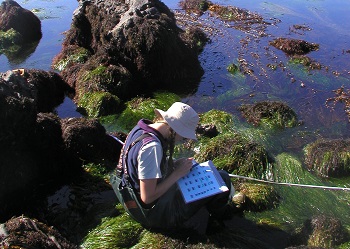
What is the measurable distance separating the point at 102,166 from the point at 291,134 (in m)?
4.01

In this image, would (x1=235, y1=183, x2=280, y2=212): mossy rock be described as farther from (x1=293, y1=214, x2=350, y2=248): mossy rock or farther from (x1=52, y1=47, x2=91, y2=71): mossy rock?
(x1=52, y1=47, x2=91, y2=71): mossy rock

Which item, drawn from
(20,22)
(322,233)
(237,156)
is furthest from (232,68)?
(20,22)

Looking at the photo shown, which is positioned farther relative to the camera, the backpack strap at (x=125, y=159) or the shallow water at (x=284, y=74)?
the shallow water at (x=284, y=74)

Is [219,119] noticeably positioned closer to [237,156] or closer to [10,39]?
[237,156]

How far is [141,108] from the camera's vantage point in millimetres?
8875

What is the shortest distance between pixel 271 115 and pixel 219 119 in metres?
1.19

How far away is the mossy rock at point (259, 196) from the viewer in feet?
18.9

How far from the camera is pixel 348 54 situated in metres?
12.1

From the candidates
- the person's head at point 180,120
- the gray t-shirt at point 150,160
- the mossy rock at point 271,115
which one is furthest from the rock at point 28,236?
the mossy rock at point 271,115

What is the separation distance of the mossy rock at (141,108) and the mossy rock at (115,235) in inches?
131

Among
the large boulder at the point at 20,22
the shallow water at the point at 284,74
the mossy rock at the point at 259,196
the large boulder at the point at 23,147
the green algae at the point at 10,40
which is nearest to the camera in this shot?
the large boulder at the point at 23,147

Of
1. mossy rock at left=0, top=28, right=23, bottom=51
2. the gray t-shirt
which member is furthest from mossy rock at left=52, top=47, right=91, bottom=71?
the gray t-shirt

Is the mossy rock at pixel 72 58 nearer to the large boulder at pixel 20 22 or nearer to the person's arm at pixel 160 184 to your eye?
the large boulder at pixel 20 22

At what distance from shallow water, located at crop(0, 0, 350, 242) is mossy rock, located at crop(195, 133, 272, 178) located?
41cm
